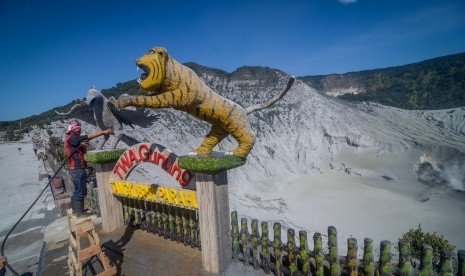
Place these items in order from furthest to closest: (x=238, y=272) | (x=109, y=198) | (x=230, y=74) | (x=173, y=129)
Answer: (x=230, y=74), (x=173, y=129), (x=109, y=198), (x=238, y=272)

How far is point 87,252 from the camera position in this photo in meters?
4.24

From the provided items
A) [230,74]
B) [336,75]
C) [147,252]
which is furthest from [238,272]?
[336,75]

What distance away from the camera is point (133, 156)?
237 inches

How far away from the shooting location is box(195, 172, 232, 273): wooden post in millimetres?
4441

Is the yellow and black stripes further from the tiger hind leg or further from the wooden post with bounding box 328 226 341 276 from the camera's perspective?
the wooden post with bounding box 328 226 341 276

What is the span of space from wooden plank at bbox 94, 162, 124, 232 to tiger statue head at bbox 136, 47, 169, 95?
3648mm

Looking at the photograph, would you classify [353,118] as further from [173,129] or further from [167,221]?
[167,221]

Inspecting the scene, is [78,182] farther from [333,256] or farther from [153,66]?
[333,256]

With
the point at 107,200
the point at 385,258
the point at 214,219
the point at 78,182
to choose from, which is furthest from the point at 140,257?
the point at 385,258

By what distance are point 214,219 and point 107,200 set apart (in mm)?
3554

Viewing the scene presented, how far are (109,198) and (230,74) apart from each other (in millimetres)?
48346

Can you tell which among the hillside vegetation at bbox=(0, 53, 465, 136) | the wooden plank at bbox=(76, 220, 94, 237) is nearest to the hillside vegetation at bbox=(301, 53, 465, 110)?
the hillside vegetation at bbox=(0, 53, 465, 136)

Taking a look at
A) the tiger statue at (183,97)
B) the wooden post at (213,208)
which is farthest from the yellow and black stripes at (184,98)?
the wooden post at (213,208)

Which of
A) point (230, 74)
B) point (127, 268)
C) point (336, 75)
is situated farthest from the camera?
point (336, 75)
